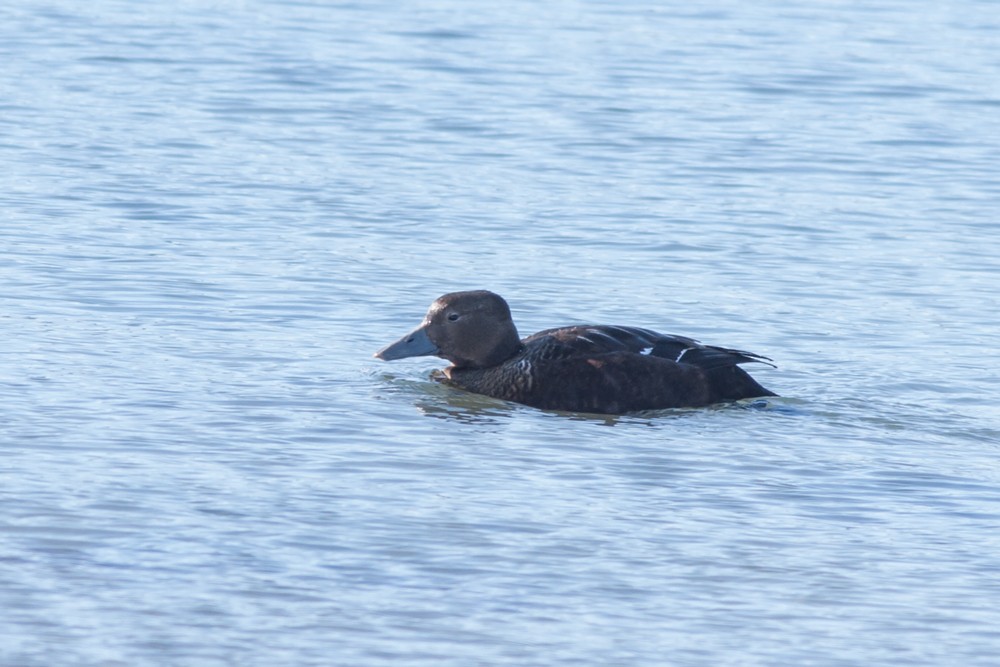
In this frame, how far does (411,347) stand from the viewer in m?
10.8

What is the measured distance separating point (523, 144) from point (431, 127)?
1296 mm

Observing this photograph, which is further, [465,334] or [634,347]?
[465,334]

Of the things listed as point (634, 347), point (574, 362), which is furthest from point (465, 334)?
point (634, 347)

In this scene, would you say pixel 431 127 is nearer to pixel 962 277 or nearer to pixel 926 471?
pixel 962 277

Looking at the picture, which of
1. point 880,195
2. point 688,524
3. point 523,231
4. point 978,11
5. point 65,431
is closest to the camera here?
point 688,524

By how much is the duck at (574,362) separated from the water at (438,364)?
16 cm

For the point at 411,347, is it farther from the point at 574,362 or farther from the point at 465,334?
the point at 574,362

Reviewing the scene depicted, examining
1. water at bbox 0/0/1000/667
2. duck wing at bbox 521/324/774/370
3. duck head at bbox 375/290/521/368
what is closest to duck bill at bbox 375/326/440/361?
duck head at bbox 375/290/521/368

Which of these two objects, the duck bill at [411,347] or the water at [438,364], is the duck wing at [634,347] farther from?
the duck bill at [411,347]

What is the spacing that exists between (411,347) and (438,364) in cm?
100

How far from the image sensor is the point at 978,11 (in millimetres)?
28609

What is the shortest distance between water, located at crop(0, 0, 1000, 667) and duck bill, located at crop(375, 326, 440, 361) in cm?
15

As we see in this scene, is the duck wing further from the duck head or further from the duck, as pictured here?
the duck head

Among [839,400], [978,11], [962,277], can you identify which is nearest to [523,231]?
[962,277]
